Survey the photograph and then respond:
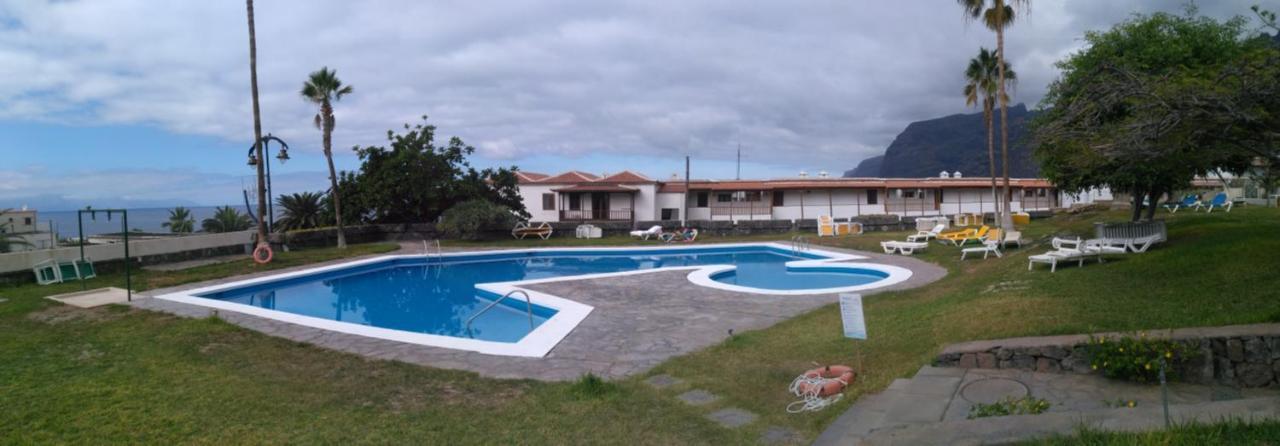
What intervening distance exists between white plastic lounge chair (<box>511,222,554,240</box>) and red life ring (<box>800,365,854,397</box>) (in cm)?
2401

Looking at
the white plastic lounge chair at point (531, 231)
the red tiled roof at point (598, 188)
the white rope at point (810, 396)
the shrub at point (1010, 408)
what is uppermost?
the red tiled roof at point (598, 188)

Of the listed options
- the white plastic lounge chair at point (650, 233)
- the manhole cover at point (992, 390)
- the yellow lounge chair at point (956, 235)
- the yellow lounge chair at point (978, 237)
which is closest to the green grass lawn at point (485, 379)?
the manhole cover at point (992, 390)

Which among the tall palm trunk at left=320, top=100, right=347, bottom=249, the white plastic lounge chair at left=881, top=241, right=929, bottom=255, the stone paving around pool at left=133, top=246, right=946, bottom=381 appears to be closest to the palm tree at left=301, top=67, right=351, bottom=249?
the tall palm trunk at left=320, top=100, right=347, bottom=249

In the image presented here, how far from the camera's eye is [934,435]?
4.35m

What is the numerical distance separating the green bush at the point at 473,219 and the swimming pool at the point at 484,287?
10.6 feet

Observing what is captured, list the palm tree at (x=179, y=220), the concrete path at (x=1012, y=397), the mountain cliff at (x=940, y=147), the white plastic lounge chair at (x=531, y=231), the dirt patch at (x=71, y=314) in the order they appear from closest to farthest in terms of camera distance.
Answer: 1. the concrete path at (x=1012, y=397)
2. the dirt patch at (x=71, y=314)
3. the white plastic lounge chair at (x=531, y=231)
4. the palm tree at (x=179, y=220)
5. the mountain cliff at (x=940, y=147)

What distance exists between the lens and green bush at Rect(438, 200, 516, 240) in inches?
1095

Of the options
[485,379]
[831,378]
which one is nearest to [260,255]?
[485,379]

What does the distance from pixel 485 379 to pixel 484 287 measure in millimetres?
9128

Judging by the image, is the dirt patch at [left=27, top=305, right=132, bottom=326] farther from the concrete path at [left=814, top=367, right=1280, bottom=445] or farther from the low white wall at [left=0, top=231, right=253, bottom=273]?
the concrete path at [left=814, top=367, right=1280, bottom=445]


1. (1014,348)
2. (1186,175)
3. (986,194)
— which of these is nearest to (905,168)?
(986,194)

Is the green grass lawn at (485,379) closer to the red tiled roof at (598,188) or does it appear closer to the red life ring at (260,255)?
the red life ring at (260,255)

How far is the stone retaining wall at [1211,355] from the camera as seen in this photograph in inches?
211

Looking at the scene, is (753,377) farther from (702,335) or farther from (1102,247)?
(1102,247)
